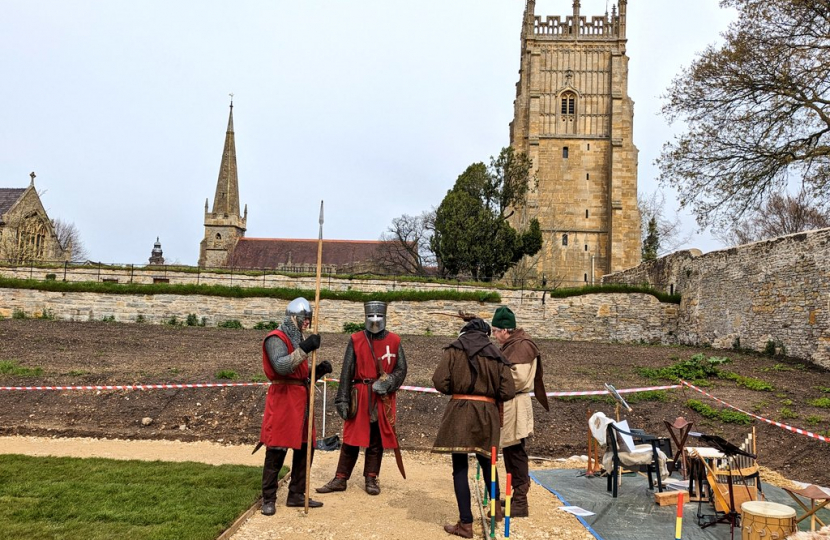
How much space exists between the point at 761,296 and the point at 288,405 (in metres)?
15.9

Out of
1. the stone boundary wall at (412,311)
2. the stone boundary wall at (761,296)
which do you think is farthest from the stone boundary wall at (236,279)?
the stone boundary wall at (761,296)

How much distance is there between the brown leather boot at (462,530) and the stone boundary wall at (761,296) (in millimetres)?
13163

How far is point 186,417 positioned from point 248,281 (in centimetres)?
1692

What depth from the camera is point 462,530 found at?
5.15 m

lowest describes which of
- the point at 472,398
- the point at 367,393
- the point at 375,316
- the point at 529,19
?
the point at 367,393

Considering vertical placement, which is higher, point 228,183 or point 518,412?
point 228,183

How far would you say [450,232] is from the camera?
3203 centimetres

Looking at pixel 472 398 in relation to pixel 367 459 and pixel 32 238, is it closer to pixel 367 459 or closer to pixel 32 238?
pixel 367 459

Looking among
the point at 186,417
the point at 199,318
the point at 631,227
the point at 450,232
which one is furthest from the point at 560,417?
the point at 631,227

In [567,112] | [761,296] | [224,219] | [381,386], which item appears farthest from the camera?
[224,219]

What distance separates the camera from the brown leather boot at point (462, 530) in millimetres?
5137

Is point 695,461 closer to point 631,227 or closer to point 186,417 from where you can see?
point 186,417

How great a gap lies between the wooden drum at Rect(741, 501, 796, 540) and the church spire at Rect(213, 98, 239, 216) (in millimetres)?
59964

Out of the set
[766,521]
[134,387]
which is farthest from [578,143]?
[766,521]
